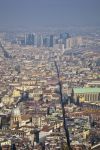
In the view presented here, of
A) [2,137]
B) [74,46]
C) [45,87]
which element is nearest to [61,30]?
[74,46]

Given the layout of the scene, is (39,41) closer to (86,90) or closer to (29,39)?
(29,39)

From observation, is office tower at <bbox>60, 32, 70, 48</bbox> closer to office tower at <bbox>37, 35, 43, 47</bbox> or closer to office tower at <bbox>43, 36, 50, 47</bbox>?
office tower at <bbox>43, 36, 50, 47</bbox>

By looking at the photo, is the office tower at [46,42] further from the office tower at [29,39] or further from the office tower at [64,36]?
the office tower at [64,36]

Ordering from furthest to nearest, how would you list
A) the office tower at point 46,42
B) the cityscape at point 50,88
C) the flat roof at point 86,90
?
1. the office tower at point 46,42
2. the flat roof at point 86,90
3. the cityscape at point 50,88

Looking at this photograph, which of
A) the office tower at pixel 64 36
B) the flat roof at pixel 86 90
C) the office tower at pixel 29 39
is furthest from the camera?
the office tower at pixel 64 36

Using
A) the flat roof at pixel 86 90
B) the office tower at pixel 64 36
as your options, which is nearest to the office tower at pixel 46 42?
the office tower at pixel 64 36

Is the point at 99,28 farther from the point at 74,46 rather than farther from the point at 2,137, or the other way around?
the point at 2,137

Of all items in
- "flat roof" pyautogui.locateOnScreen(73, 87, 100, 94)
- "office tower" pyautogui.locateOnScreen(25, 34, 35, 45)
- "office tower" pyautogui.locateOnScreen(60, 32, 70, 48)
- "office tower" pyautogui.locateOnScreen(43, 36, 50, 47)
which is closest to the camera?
"flat roof" pyautogui.locateOnScreen(73, 87, 100, 94)

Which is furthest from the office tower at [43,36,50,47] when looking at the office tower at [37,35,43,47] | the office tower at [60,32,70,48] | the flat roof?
the flat roof
